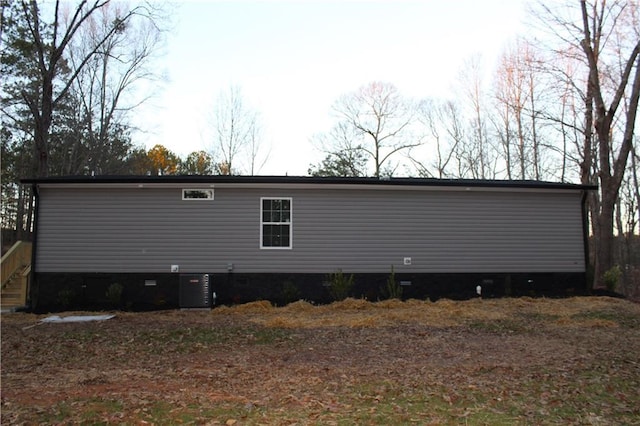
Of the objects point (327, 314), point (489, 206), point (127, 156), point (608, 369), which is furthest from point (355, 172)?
point (608, 369)

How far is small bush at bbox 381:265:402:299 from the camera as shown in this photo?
1186cm

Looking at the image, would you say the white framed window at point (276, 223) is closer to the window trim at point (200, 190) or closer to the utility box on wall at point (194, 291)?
the window trim at point (200, 190)

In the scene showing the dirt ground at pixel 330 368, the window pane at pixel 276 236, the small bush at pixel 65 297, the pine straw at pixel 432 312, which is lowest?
the dirt ground at pixel 330 368

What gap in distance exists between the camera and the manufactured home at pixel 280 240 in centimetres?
1155

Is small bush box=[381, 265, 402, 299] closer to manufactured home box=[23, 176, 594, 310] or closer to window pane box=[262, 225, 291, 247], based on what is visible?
manufactured home box=[23, 176, 594, 310]

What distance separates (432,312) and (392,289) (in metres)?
1.80

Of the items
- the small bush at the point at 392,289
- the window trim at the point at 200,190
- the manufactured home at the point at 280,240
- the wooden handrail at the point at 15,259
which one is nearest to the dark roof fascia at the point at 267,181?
the manufactured home at the point at 280,240

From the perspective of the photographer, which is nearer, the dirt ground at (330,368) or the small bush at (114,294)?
the dirt ground at (330,368)

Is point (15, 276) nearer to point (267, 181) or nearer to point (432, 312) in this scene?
point (267, 181)

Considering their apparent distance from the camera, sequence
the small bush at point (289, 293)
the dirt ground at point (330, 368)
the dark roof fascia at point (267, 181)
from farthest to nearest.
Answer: the small bush at point (289, 293)
the dark roof fascia at point (267, 181)
the dirt ground at point (330, 368)

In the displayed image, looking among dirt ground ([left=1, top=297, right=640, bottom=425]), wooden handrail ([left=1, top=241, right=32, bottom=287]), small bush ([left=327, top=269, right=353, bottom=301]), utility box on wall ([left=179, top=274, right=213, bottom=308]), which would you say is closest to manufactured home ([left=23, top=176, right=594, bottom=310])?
utility box on wall ([left=179, top=274, right=213, bottom=308])

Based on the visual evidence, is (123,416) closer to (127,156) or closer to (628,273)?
(628,273)

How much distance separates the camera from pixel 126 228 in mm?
11703

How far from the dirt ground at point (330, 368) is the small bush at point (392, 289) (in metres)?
1.71
